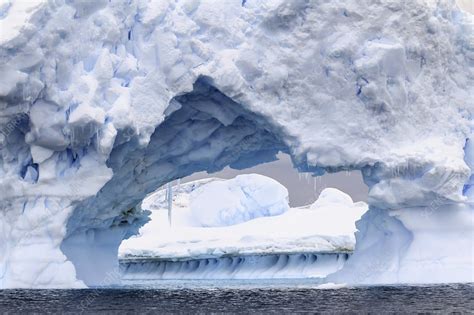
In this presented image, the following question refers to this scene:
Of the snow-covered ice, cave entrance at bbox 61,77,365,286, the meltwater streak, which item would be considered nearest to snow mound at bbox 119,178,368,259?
the snow-covered ice

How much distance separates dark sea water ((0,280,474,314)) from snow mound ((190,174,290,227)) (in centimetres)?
→ 1379

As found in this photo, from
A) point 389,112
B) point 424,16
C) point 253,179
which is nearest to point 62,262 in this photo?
point 389,112

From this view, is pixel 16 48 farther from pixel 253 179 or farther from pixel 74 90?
pixel 253 179

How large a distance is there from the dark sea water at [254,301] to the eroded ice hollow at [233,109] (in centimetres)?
97

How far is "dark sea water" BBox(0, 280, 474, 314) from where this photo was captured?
1043cm

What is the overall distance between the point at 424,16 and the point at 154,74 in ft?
15.2

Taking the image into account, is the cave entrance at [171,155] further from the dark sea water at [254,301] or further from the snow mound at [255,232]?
the snow mound at [255,232]

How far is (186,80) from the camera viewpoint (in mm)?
13648

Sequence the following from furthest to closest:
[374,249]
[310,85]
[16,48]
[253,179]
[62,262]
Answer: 1. [253,179]
2. [374,249]
3. [310,85]
4. [62,262]
5. [16,48]

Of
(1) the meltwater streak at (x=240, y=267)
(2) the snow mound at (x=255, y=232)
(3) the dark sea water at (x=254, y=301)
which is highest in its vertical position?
(2) the snow mound at (x=255, y=232)

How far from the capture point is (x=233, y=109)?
47.0 ft

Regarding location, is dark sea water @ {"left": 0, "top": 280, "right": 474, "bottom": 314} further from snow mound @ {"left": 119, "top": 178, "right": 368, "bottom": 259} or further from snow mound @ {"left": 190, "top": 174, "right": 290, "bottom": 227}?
snow mound @ {"left": 190, "top": 174, "right": 290, "bottom": 227}

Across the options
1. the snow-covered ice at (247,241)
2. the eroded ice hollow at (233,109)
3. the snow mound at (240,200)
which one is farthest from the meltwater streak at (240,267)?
the eroded ice hollow at (233,109)

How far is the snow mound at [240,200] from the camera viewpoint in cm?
2803
